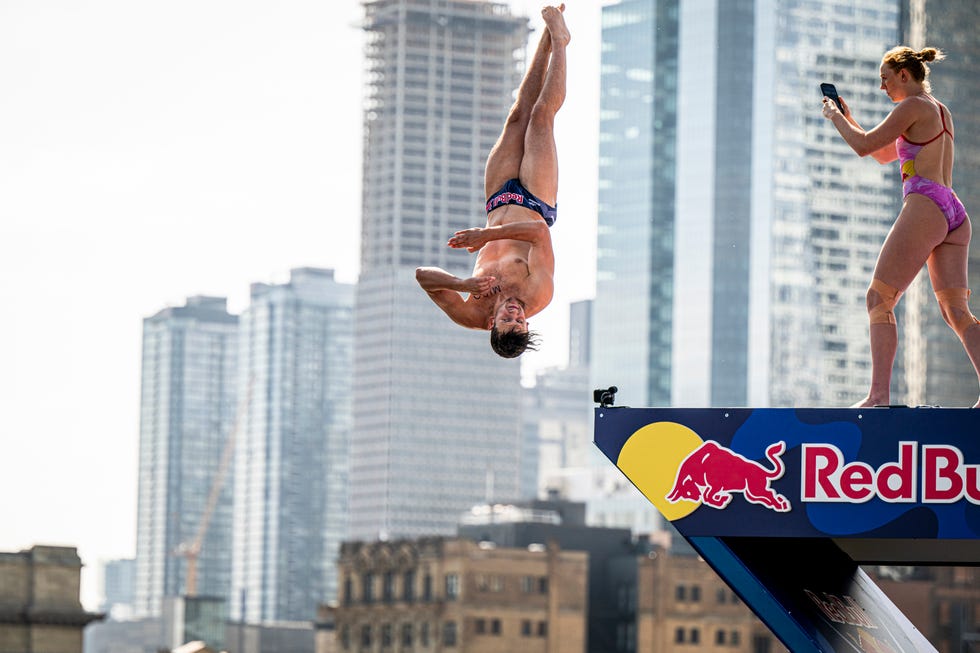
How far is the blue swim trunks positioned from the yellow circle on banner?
2.87 meters

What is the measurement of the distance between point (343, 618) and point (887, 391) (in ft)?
371

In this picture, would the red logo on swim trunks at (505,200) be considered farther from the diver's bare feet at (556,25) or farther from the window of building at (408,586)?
the window of building at (408,586)

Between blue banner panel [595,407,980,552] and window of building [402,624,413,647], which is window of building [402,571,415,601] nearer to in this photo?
window of building [402,624,413,647]

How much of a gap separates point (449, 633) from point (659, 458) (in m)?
105

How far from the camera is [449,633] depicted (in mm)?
120812

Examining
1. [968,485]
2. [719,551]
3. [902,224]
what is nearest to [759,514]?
[719,551]

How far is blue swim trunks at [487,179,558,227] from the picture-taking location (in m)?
19.0

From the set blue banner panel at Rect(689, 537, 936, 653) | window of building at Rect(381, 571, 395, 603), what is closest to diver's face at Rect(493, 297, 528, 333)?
blue banner panel at Rect(689, 537, 936, 653)

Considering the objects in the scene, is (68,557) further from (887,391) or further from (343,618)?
(887,391)

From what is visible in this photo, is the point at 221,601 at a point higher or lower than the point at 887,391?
lower

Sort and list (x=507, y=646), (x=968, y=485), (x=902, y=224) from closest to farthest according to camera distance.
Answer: (x=968, y=485)
(x=902, y=224)
(x=507, y=646)

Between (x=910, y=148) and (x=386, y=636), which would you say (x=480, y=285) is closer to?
(x=910, y=148)

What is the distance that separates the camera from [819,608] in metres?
17.6

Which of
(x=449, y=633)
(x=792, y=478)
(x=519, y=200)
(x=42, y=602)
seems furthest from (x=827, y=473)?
(x=449, y=633)
